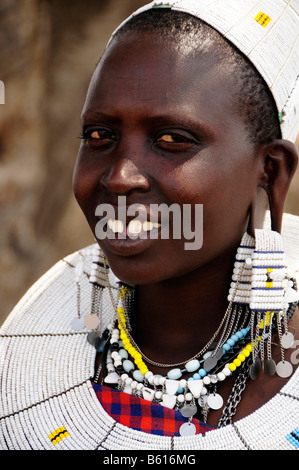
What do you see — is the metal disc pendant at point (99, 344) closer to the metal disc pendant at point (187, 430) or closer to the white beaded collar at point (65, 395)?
the white beaded collar at point (65, 395)

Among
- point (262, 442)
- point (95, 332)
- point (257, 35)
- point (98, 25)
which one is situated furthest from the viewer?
point (98, 25)

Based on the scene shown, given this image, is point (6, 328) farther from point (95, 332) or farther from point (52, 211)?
point (52, 211)

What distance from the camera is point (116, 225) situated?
1742 mm

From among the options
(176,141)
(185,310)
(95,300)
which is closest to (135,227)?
(176,141)

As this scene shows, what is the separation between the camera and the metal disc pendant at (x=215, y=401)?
5.94 feet

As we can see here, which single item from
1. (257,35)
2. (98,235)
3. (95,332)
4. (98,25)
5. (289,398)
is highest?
(98,25)

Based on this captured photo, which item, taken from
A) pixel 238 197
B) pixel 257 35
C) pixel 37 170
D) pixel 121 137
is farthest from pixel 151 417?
pixel 37 170

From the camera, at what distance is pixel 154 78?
5.46ft

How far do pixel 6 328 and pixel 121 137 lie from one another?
0.93 m

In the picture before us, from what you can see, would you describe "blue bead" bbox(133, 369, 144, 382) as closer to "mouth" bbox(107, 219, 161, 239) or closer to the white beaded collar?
the white beaded collar

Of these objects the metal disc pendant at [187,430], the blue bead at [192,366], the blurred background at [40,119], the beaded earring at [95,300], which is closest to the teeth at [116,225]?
the beaded earring at [95,300]

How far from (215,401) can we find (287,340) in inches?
10.7

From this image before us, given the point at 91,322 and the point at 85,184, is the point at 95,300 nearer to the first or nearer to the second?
the point at 91,322

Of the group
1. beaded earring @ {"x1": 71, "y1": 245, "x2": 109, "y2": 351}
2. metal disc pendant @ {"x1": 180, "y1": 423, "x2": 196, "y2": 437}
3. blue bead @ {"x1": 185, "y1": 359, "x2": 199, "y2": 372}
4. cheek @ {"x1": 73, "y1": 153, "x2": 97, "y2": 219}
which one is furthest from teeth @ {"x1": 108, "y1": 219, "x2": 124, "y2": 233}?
metal disc pendant @ {"x1": 180, "y1": 423, "x2": 196, "y2": 437}
